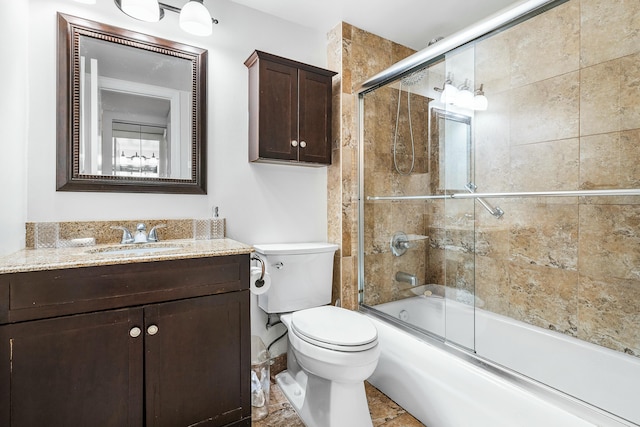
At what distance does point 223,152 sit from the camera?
1828 millimetres

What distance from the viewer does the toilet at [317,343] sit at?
4.37 ft

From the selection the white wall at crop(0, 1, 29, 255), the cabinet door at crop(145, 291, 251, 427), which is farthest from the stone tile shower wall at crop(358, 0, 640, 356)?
the white wall at crop(0, 1, 29, 255)

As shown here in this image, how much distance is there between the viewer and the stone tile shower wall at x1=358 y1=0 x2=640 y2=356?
5.03ft

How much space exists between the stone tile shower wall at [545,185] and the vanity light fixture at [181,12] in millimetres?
1157

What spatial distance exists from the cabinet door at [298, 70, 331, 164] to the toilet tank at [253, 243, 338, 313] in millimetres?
591

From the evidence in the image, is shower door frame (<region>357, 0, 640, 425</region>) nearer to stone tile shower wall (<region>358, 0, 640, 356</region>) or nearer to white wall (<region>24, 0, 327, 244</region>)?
stone tile shower wall (<region>358, 0, 640, 356</region>)

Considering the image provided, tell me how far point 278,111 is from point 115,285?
49.2 inches

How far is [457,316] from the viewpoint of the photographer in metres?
1.77

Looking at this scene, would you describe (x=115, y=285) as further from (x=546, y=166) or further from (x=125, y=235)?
(x=546, y=166)

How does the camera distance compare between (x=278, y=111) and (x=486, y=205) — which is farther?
(x=486, y=205)

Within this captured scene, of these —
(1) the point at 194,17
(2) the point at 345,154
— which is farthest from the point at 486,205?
(1) the point at 194,17

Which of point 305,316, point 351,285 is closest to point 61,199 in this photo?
point 305,316

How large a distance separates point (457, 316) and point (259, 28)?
2.16 metres

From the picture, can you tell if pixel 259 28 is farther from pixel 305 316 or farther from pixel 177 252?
pixel 305 316
